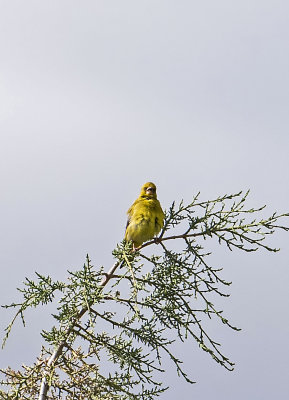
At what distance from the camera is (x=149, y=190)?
26.1 feet

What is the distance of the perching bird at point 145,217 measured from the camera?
7.31 metres

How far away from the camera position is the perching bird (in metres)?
7.31

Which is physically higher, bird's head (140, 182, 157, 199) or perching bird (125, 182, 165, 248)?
bird's head (140, 182, 157, 199)

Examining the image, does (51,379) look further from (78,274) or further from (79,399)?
(78,274)

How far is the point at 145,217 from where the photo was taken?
7387 millimetres

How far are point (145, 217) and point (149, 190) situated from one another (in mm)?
656

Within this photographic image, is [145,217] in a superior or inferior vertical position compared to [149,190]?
inferior

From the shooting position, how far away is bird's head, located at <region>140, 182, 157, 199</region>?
7.93 meters

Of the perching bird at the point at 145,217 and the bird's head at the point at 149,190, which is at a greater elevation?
the bird's head at the point at 149,190

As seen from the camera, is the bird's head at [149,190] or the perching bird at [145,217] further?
the bird's head at [149,190]

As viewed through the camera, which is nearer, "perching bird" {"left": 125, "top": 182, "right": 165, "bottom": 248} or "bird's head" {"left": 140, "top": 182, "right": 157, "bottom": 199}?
"perching bird" {"left": 125, "top": 182, "right": 165, "bottom": 248}

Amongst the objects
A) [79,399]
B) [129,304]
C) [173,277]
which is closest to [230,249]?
[173,277]

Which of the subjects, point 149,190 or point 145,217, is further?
point 149,190

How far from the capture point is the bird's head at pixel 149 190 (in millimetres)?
7926
